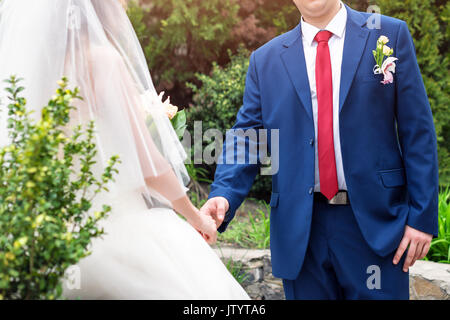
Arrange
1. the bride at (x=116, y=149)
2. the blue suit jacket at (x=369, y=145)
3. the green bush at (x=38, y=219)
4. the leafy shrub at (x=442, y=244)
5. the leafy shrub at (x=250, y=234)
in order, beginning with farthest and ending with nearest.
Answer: the leafy shrub at (x=250, y=234) → the leafy shrub at (x=442, y=244) → the blue suit jacket at (x=369, y=145) → the bride at (x=116, y=149) → the green bush at (x=38, y=219)

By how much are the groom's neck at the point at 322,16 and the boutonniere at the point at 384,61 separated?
31cm

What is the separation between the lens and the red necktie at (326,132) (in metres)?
2.33

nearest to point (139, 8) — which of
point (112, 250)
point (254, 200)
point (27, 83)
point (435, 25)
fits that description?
point (254, 200)

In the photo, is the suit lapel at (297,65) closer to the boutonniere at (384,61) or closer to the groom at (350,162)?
the groom at (350,162)

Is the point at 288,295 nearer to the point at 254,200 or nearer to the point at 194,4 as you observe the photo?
the point at 254,200

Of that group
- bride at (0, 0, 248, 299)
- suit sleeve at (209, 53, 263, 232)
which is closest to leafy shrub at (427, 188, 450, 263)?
suit sleeve at (209, 53, 263, 232)

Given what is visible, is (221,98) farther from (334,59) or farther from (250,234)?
(334,59)

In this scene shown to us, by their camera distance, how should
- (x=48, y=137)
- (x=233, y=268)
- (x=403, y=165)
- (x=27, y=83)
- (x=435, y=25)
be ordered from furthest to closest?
(x=435, y=25) → (x=233, y=268) → (x=403, y=165) → (x=27, y=83) → (x=48, y=137)

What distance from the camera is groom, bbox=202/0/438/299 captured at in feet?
7.50

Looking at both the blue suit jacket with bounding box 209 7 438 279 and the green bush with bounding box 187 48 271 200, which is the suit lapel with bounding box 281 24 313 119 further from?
the green bush with bounding box 187 48 271 200

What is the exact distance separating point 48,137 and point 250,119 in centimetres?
146

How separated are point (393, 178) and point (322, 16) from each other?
0.90 metres

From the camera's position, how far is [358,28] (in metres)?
2.42

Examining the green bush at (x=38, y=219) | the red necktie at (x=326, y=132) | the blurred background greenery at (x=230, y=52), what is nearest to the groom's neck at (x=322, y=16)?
the red necktie at (x=326, y=132)
